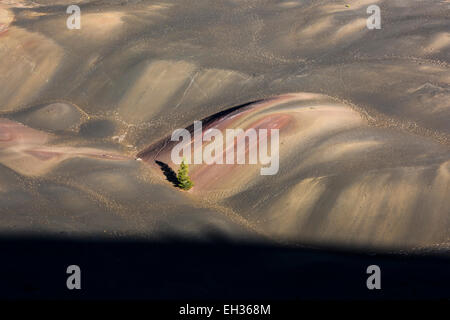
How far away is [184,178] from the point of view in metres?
25.1

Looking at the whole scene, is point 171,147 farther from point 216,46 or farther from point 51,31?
Answer: point 51,31

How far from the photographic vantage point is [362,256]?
2119 cm

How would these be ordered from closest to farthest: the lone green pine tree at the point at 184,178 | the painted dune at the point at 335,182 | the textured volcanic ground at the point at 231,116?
the painted dune at the point at 335,182 < the textured volcanic ground at the point at 231,116 < the lone green pine tree at the point at 184,178

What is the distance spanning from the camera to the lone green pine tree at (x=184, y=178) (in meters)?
24.9

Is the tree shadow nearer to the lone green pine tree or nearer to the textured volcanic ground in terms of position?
the textured volcanic ground

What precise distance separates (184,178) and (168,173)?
168cm

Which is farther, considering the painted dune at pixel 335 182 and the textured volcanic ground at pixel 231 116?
the textured volcanic ground at pixel 231 116

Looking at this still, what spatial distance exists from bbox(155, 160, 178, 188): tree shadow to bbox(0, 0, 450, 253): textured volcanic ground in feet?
0.36

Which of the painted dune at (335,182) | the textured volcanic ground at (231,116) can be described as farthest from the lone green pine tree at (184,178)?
the painted dune at (335,182)

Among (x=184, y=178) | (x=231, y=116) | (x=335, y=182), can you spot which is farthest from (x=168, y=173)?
(x=335, y=182)

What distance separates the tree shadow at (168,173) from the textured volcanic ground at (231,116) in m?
0.11

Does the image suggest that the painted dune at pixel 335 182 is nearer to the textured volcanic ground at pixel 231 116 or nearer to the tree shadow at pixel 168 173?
the textured volcanic ground at pixel 231 116
